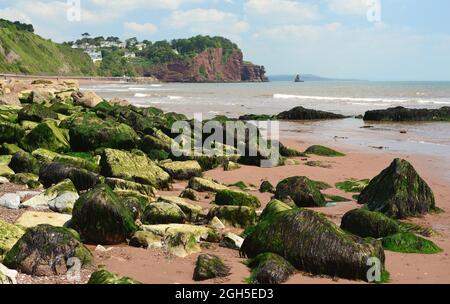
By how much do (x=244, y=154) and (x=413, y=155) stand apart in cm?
576

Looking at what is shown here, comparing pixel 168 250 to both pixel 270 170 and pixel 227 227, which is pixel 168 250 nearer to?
pixel 227 227

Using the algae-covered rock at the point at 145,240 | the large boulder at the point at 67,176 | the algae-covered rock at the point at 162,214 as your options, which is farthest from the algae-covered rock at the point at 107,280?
the large boulder at the point at 67,176

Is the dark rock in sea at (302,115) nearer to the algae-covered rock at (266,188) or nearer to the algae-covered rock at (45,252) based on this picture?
the algae-covered rock at (266,188)

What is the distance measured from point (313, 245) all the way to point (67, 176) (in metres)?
5.22

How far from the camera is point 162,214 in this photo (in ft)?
25.3

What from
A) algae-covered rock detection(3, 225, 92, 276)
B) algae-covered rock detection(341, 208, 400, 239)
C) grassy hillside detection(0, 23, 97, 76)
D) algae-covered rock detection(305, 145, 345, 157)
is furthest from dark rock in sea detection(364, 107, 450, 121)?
grassy hillside detection(0, 23, 97, 76)

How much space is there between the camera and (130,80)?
516ft

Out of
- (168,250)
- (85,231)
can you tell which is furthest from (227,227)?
(85,231)

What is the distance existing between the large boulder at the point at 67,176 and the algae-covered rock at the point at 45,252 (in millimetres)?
3555

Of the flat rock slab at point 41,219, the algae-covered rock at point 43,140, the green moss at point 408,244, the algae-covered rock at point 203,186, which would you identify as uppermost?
the algae-covered rock at point 43,140

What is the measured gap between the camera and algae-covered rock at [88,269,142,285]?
197 inches

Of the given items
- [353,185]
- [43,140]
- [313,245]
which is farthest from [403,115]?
[313,245]

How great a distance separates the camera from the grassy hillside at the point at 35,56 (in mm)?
117688

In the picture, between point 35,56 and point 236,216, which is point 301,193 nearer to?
point 236,216
